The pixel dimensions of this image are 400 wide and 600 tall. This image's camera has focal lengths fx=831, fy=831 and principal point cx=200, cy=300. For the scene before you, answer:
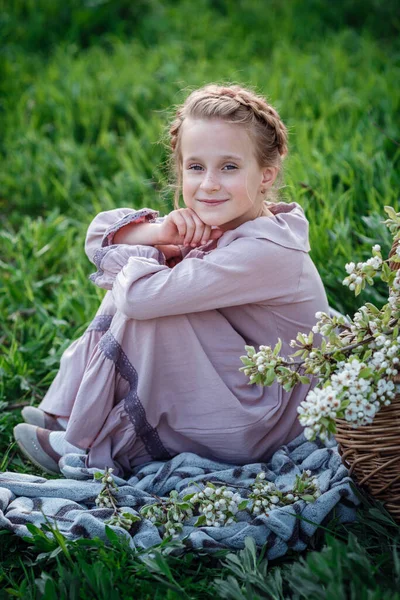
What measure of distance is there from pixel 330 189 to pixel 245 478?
5.97 feet

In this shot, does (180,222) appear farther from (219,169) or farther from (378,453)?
(378,453)

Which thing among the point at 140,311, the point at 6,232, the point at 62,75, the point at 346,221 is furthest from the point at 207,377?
the point at 62,75

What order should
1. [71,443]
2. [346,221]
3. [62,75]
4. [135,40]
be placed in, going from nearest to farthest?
[71,443] < [346,221] < [62,75] < [135,40]

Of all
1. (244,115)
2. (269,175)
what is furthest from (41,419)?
(244,115)

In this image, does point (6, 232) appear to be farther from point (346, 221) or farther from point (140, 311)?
point (140, 311)

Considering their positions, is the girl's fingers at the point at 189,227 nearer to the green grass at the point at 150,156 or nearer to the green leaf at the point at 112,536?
the green grass at the point at 150,156

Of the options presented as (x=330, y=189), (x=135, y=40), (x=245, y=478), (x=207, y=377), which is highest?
(x=135, y=40)

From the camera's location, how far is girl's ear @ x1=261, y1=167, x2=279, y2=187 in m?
2.81

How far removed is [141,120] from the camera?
207 inches

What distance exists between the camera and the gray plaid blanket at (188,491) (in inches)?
93.0

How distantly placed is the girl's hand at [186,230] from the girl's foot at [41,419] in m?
0.77

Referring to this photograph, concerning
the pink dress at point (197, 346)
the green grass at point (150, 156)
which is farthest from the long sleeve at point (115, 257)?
the green grass at point (150, 156)

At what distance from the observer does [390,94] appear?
5.12 m

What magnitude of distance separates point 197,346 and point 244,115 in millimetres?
767
